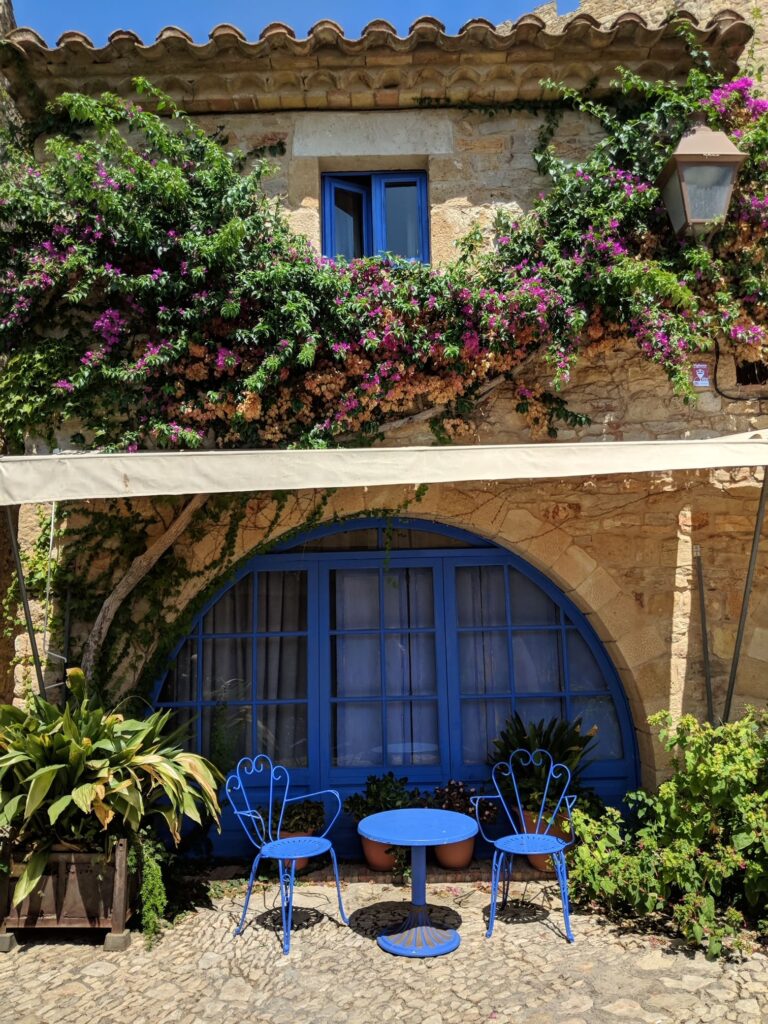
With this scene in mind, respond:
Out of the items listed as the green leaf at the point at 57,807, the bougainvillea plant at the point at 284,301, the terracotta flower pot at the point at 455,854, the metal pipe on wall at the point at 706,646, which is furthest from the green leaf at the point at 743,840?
the green leaf at the point at 57,807

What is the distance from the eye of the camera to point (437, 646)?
21.2ft

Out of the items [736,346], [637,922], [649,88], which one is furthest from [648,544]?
[649,88]

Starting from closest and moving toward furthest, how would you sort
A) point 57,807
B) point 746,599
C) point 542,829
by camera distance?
point 57,807 → point 746,599 → point 542,829

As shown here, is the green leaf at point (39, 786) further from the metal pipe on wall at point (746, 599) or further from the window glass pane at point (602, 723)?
the metal pipe on wall at point (746, 599)

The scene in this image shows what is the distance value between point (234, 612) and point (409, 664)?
4.87 feet

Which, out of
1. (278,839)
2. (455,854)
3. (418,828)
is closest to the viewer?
(418,828)

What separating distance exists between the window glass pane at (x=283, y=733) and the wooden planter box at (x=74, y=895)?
1.73 metres

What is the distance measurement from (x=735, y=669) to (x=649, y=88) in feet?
14.6

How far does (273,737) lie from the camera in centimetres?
644

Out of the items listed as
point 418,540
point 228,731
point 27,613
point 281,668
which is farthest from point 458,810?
point 27,613

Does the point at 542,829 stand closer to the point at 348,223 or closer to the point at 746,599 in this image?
the point at 746,599

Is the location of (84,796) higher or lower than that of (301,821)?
higher

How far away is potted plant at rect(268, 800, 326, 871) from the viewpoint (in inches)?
228

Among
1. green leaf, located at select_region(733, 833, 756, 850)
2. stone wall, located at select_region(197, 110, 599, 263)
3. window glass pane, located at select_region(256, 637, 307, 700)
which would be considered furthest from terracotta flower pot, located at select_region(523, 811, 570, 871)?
stone wall, located at select_region(197, 110, 599, 263)
